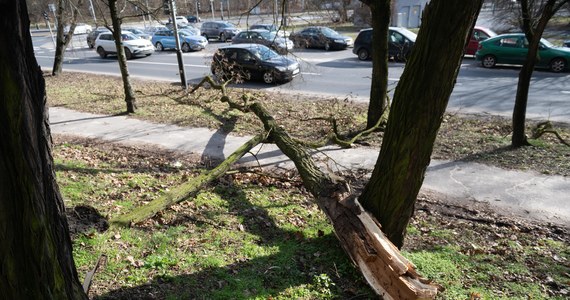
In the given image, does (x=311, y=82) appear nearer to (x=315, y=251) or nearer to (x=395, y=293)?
(x=315, y=251)

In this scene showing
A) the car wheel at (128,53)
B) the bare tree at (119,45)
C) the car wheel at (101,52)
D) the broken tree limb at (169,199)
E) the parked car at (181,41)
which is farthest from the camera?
the parked car at (181,41)

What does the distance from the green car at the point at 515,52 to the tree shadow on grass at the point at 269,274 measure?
16.3 meters

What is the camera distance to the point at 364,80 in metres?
17.4

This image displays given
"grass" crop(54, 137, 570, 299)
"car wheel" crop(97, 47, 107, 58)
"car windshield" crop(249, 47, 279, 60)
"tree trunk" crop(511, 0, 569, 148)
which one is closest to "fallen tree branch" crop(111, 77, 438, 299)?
"grass" crop(54, 137, 570, 299)

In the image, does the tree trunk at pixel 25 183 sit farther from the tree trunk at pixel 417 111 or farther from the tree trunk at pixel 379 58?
the tree trunk at pixel 379 58

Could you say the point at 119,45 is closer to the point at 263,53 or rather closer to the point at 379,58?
the point at 263,53

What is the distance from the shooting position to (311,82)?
17422mm

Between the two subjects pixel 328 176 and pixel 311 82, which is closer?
pixel 328 176

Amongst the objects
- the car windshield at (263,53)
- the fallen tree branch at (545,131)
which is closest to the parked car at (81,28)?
the car windshield at (263,53)

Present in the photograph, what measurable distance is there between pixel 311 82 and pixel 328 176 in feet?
38.9

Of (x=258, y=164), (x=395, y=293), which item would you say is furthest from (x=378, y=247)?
(x=258, y=164)

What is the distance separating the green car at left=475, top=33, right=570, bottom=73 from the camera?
55.7ft

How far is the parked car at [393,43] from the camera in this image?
66.9 ft

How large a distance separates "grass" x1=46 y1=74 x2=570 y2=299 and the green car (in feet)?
32.1
